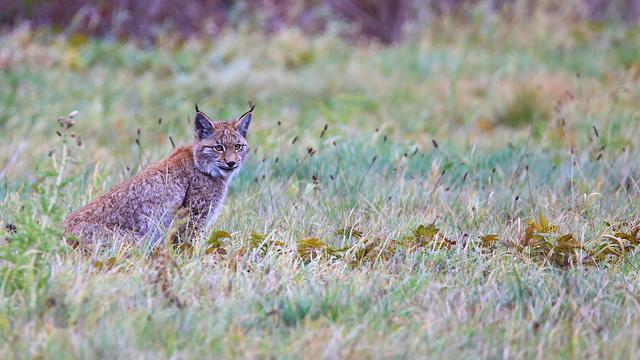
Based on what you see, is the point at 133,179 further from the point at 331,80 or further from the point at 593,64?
the point at 593,64

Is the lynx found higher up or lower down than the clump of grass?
higher up

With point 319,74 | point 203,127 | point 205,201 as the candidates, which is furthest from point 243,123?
point 319,74

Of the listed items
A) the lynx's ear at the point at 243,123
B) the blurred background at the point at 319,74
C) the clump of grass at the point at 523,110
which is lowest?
the clump of grass at the point at 523,110

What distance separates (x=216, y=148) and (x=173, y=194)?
423 mm

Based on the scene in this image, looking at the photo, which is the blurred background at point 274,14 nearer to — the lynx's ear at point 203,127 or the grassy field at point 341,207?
the grassy field at point 341,207

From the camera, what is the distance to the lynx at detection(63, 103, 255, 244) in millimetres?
5754

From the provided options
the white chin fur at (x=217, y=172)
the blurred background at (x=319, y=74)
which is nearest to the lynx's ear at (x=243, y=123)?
the white chin fur at (x=217, y=172)

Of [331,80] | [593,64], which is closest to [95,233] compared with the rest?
[331,80]

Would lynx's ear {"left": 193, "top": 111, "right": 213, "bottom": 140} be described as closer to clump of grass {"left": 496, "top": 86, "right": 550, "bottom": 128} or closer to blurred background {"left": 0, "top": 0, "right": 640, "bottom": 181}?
blurred background {"left": 0, "top": 0, "right": 640, "bottom": 181}

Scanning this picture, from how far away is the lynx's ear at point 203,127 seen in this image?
6.31 metres

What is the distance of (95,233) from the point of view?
5645 millimetres

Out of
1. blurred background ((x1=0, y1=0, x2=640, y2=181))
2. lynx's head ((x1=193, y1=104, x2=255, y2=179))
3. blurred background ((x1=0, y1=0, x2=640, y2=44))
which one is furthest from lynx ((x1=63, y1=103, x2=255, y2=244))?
blurred background ((x1=0, y1=0, x2=640, y2=44))

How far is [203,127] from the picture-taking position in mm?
6336

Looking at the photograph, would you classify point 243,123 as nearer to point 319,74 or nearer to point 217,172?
point 217,172
